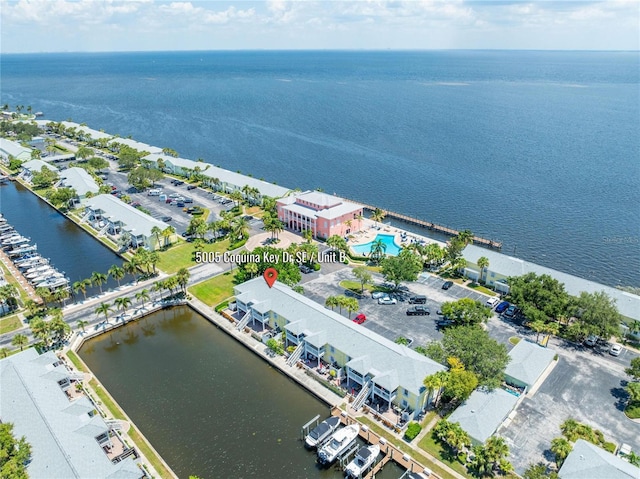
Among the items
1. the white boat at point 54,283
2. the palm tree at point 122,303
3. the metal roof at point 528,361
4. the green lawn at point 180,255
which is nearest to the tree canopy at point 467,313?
the metal roof at point 528,361

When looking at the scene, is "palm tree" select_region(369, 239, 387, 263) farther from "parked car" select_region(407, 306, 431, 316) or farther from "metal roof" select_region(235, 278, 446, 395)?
"metal roof" select_region(235, 278, 446, 395)

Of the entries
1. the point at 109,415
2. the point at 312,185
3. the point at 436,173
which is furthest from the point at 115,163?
the point at 109,415

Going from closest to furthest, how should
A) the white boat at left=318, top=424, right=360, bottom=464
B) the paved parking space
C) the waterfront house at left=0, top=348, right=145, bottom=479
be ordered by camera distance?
1. the waterfront house at left=0, top=348, right=145, bottom=479
2. the white boat at left=318, top=424, right=360, bottom=464
3. the paved parking space

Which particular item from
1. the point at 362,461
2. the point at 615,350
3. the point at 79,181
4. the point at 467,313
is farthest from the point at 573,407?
the point at 79,181

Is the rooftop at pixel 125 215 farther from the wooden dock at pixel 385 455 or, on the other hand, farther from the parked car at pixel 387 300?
the wooden dock at pixel 385 455

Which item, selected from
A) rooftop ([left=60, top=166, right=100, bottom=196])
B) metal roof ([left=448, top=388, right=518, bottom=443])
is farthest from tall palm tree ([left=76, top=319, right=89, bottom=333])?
rooftop ([left=60, top=166, right=100, bottom=196])

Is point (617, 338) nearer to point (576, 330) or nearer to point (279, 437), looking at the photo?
point (576, 330)
